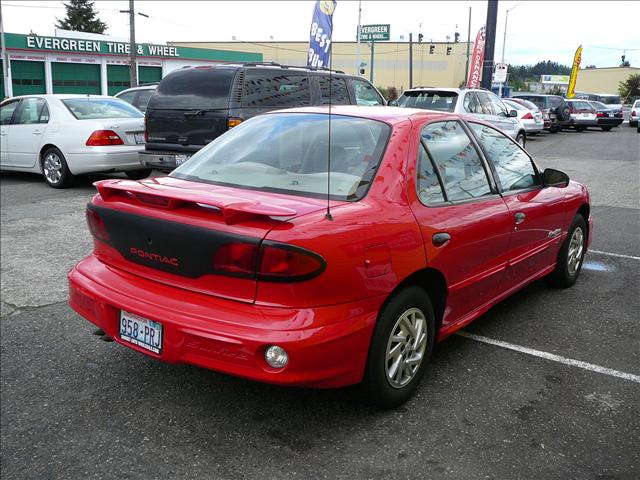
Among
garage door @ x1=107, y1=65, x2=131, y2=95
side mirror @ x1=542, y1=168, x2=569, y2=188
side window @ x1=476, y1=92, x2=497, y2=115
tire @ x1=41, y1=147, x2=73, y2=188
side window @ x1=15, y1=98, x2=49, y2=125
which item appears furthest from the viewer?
garage door @ x1=107, y1=65, x2=131, y2=95

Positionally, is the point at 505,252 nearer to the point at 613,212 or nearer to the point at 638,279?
the point at 638,279

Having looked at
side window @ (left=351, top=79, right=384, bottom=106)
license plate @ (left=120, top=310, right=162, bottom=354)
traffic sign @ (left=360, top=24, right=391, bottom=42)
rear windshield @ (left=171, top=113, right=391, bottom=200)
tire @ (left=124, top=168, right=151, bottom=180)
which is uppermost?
traffic sign @ (left=360, top=24, right=391, bottom=42)

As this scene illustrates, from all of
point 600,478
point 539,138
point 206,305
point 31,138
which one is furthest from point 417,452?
point 539,138

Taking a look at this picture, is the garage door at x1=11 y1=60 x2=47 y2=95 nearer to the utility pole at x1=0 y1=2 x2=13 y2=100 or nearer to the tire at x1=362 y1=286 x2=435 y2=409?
the utility pole at x1=0 y1=2 x2=13 y2=100

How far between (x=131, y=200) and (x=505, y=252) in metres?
2.32

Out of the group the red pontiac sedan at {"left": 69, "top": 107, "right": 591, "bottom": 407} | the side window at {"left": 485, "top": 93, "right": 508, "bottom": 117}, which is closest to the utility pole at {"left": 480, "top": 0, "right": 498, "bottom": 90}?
the side window at {"left": 485, "top": 93, "right": 508, "bottom": 117}

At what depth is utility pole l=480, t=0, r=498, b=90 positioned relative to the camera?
19484 mm

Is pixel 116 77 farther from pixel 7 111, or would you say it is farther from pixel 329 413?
pixel 329 413

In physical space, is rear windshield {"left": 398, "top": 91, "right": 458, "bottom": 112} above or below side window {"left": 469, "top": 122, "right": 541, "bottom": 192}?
above

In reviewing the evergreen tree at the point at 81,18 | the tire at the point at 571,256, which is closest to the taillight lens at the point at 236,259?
the tire at the point at 571,256

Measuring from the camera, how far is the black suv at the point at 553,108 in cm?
2591

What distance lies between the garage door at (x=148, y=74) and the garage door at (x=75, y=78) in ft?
13.0

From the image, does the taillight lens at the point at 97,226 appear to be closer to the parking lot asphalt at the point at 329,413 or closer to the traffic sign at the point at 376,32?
the parking lot asphalt at the point at 329,413

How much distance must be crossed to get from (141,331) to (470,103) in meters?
12.4
